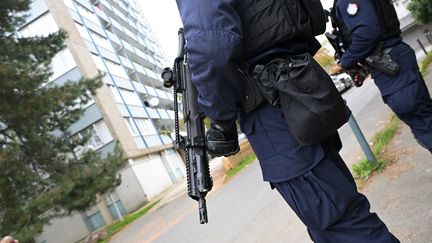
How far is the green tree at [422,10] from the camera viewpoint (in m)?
18.5

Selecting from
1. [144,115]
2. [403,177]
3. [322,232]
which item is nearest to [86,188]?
[403,177]

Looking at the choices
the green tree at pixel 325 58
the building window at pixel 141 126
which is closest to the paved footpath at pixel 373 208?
the building window at pixel 141 126

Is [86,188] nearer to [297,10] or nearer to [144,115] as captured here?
[297,10]

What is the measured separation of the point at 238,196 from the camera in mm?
8195

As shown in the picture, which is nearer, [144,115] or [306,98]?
[306,98]

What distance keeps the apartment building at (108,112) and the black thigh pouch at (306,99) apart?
1923cm

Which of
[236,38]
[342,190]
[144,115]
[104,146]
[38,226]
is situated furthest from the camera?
[144,115]

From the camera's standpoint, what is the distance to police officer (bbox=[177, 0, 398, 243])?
5.68ft

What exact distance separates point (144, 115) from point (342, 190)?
111 ft

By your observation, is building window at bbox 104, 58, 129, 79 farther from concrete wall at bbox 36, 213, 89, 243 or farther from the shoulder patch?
the shoulder patch

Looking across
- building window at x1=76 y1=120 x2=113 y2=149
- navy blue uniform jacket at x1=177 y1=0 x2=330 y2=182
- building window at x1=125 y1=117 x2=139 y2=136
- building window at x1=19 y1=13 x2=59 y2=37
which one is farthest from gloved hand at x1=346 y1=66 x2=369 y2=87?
building window at x1=19 y1=13 x2=59 y2=37

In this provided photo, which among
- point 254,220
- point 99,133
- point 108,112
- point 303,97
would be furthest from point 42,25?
point 303,97

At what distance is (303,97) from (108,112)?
2674 cm

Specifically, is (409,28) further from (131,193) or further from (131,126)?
(131,193)
